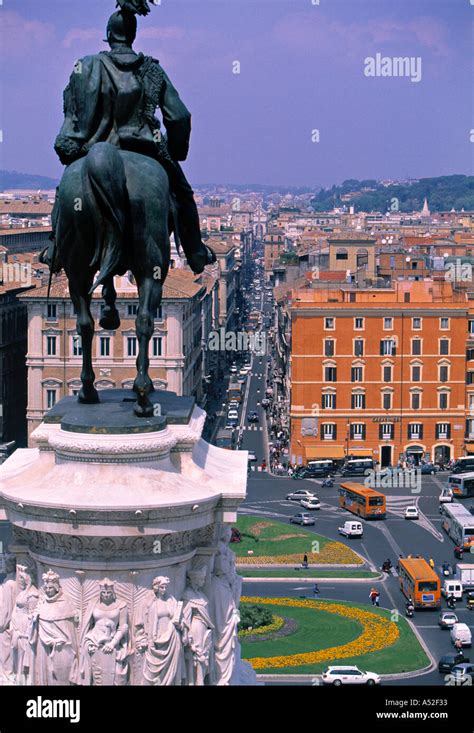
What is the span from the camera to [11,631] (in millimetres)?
11648

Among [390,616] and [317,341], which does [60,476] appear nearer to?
[390,616]

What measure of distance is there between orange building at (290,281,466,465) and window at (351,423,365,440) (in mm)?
49

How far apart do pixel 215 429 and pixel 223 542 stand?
6471 cm

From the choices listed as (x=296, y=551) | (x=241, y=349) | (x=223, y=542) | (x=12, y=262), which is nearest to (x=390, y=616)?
(x=296, y=551)

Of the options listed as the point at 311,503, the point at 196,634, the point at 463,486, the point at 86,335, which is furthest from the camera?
the point at 463,486

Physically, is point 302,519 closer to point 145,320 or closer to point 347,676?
point 347,676

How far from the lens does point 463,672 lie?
34.7 meters

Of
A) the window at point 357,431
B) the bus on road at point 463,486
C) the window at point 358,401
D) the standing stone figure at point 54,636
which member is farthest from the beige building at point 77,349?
the standing stone figure at point 54,636

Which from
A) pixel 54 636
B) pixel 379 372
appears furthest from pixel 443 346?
pixel 54 636

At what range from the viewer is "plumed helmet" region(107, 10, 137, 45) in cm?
1234

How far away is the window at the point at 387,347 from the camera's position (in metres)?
70.7

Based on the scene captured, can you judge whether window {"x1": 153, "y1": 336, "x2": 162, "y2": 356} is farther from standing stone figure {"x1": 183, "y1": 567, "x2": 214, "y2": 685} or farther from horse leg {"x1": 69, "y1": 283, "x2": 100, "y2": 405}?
standing stone figure {"x1": 183, "y1": 567, "x2": 214, "y2": 685}

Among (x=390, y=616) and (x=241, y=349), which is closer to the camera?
(x=390, y=616)

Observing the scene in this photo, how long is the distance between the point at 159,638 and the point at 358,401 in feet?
199
